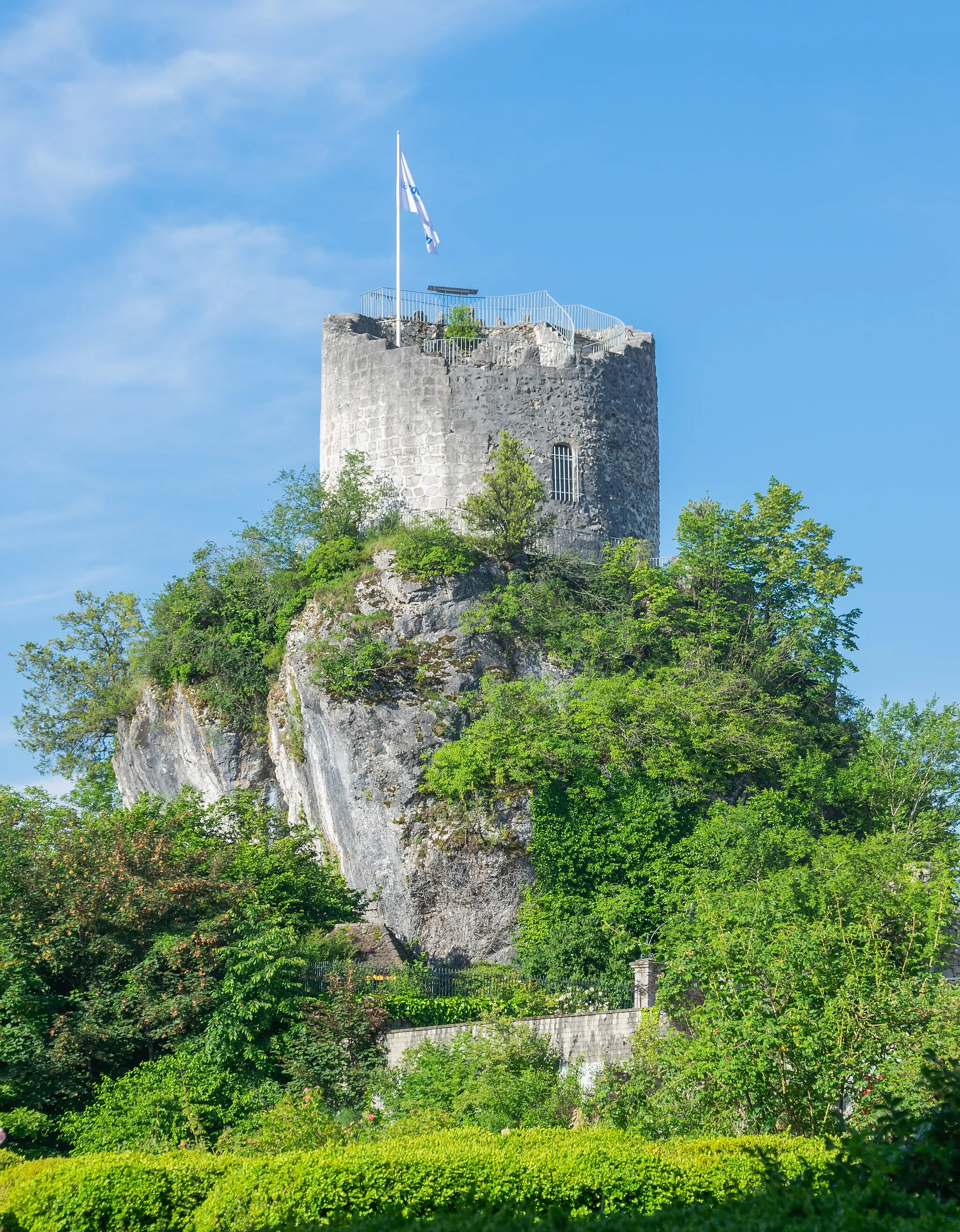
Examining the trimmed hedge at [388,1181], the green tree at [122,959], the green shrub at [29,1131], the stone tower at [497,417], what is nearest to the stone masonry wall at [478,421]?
the stone tower at [497,417]

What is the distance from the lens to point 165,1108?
1919 centimetres

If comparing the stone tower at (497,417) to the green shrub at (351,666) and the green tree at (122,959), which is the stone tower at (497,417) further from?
the green tree at (122,959)

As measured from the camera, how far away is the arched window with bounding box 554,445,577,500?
35.5 meters

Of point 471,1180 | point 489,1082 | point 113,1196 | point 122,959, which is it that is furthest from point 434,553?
point 471,1180

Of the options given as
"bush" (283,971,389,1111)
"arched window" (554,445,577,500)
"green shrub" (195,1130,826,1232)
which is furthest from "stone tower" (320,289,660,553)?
"green shrub" (195,1130,826,1232)

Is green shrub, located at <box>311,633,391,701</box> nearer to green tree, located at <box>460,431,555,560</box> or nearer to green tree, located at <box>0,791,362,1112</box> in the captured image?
green tree, located at <box>460,431,555,560</box>

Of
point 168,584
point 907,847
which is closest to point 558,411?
point 168,584

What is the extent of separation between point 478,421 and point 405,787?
10787mm

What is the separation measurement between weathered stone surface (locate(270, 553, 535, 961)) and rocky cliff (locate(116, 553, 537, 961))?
3cm

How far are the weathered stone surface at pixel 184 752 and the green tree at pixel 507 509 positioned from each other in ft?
25.3

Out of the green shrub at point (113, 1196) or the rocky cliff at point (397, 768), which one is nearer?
the green shrub at point (113, 1196)

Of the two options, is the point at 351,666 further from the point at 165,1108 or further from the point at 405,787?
the point at 165,1108

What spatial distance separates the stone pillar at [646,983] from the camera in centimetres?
2244

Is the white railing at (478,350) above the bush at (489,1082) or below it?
above
